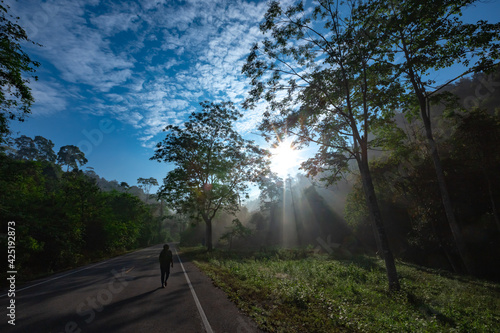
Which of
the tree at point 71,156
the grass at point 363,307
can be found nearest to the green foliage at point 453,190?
the grass at point 363,307

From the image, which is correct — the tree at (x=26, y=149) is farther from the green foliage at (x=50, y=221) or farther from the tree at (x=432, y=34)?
the tree at (x=432, y=34)

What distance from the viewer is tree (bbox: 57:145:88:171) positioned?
265 feet

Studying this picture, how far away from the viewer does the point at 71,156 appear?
81375mm

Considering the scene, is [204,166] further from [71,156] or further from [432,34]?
[71,156]

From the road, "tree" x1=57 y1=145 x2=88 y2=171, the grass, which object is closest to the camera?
the road

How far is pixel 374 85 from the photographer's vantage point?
11672mm

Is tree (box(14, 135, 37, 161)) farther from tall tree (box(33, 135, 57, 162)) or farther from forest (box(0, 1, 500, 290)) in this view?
forest (box(0, 1, 500, 290))

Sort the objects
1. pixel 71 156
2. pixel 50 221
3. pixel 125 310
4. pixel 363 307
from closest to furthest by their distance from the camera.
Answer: pixel 125 310 → pixel 363 307 → pixel 50 221 → pixel 71 156

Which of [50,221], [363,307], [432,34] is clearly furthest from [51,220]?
[432,34]

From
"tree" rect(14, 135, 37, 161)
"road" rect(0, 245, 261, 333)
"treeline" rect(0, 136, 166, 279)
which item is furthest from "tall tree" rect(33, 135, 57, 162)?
"road" rect(0, 245, 261, 333)

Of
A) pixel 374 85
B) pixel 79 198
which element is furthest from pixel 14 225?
pixel 374 85

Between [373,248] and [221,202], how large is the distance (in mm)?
24412

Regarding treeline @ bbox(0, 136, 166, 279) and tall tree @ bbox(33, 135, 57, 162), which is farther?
tall tree @ bbox(33, 135, 57, 162)

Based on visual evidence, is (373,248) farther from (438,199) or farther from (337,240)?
(438,199)
